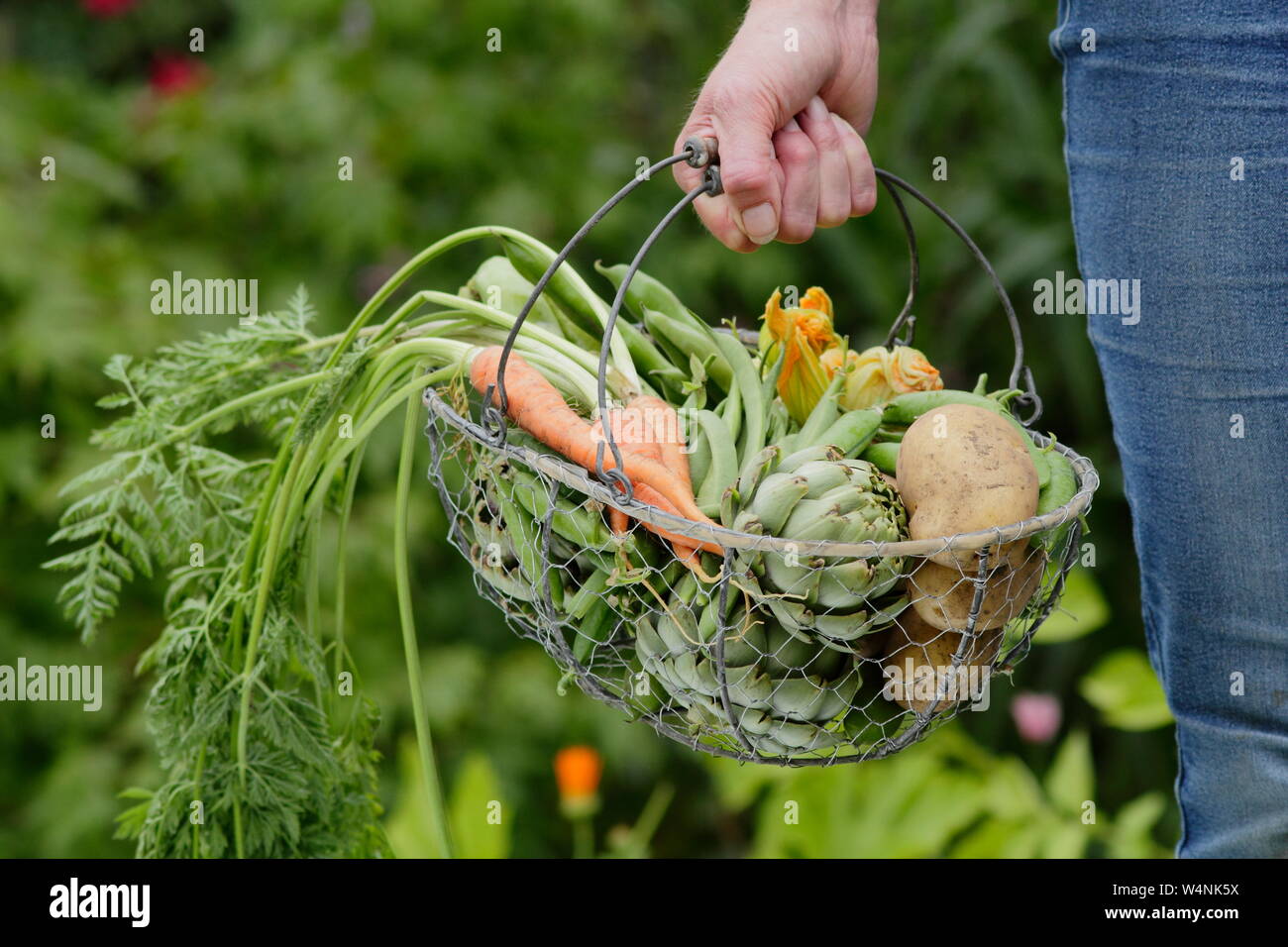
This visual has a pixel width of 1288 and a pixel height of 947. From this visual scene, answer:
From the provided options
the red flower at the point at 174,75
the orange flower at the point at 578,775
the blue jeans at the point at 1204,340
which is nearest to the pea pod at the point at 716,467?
the blue jeans at the point at 1204,340

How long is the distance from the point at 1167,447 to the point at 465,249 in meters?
1.27

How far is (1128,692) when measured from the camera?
5.06ft

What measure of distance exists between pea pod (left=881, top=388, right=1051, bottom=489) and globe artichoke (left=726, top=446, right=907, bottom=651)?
0.11 meters

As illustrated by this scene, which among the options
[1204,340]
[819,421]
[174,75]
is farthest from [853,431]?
[174,75]

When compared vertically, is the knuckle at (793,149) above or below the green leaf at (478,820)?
above

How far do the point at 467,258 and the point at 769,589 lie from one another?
131 centimetres

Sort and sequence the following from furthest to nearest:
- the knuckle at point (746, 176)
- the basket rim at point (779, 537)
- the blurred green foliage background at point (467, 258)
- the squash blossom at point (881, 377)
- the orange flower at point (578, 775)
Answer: the blurred green foliage background at point (467, 258) < the orange flower at point (578, 775) < the squash blossom at point (881, 377) < the knuckle at point (746, 176) < the basket rim at point (779, 537)

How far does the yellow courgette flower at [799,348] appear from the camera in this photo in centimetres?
87
